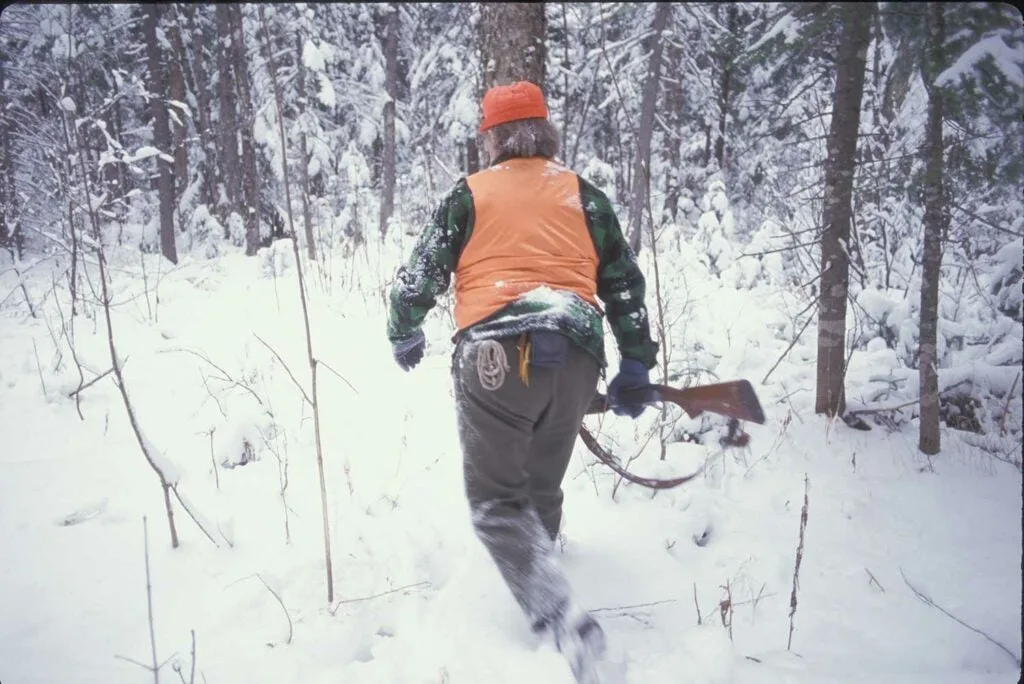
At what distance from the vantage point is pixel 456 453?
3488 mm

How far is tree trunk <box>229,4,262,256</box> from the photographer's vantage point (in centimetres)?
1077

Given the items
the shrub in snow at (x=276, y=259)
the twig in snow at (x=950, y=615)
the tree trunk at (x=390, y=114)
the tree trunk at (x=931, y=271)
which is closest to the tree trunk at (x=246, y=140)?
the tree trunk at (x=390, y=114)

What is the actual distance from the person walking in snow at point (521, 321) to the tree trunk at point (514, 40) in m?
1.20

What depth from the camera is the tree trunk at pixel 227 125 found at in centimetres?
1109

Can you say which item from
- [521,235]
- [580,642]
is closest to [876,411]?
[580,642]

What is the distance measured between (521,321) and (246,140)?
1126 centimetres

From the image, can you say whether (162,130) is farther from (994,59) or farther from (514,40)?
(994,59)

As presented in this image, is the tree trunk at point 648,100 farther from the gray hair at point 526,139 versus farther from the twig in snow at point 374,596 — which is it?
the twig in snow at point 374,596

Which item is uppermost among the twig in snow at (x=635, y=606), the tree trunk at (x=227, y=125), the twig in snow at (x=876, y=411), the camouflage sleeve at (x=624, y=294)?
the tree trunk at (x=227, y=125)

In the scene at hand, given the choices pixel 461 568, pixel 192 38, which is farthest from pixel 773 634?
pixel 192 38

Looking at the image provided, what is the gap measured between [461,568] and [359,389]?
6.81ft

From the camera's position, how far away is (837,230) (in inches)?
135

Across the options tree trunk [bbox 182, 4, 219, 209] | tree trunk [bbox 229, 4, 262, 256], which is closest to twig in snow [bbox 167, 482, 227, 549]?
tree trunk [bbox 229, 4, 262, 256]

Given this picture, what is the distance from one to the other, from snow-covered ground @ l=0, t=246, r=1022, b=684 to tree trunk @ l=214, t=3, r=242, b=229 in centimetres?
785
